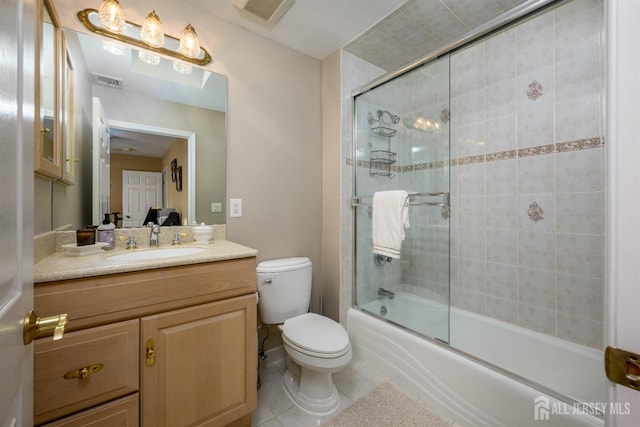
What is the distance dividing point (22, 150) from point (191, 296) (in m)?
0.74

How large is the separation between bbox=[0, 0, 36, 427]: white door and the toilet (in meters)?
1.07

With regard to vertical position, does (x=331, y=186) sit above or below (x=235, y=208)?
above

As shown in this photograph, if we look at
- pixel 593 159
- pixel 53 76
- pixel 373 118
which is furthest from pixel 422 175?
pixel 53 76

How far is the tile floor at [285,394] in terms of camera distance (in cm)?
136

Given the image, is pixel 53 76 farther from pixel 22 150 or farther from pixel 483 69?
pixel 483 69

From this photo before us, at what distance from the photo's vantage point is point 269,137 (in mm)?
1855

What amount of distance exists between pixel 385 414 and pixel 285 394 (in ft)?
1.92

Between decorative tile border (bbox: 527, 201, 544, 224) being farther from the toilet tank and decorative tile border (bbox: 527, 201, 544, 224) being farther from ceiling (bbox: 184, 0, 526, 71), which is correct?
the toilet tank

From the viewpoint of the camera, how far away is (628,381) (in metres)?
0.42

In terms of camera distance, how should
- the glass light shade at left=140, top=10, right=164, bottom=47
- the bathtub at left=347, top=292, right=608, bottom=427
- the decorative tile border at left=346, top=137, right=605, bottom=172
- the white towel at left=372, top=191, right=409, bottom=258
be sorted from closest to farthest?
1. the bathtub at left=347, top=292, right=608, bottom=427
2. the glass light shade at left=140, top=10, right=164, bottom=47
3. the decorative tile border at left=346, top=137, right=605, bottom=172
4. the white towel at left=372, top=191, right=409, bottom=258

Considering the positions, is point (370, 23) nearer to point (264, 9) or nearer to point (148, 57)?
point (264, 9)

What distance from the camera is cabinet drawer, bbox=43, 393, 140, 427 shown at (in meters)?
0.84

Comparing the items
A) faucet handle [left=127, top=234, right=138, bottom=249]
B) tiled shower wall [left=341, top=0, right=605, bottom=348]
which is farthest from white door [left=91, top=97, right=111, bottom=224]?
tiled shower wall [left=341, top=0, right=605, bottom=348]

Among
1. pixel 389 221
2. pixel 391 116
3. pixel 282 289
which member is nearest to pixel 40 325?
pixel 282 289
